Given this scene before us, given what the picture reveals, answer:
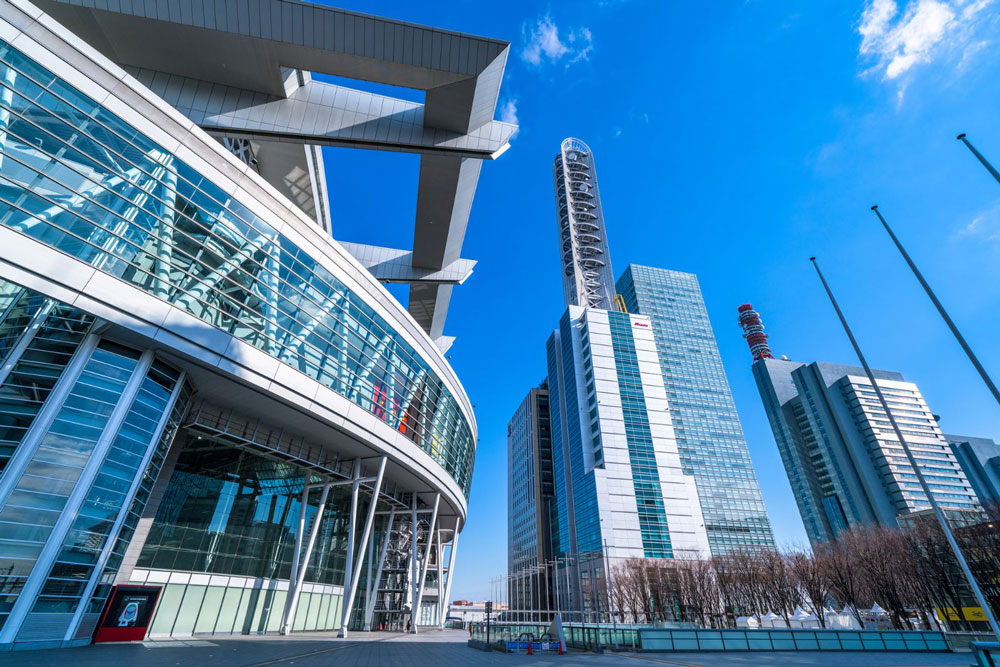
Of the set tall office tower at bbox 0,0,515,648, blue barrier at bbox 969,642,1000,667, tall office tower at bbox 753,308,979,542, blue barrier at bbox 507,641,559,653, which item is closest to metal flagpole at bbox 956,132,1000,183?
blue barrier at bbox 969,642,1000,667

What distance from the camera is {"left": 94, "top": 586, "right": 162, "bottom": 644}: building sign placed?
17.0m

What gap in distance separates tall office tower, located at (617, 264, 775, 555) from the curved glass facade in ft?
238

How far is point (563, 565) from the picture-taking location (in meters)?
84.6

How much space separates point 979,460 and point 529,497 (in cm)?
17844

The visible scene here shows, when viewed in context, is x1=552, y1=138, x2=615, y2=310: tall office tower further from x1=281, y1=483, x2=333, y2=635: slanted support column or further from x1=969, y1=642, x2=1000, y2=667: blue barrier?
x1=969, y1=642, x2=1000, y2=667: blue barrier

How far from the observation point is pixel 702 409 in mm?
92000

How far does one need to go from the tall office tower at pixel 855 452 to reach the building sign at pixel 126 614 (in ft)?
418

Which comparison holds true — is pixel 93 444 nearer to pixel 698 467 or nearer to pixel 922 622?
pixel 922 622

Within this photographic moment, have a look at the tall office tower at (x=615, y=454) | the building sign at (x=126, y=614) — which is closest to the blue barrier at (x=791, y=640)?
the building sign at (x=126, y=614)

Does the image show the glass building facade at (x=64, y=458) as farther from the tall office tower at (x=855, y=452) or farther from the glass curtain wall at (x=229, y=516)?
the tall office tower at (x=855, y=452)

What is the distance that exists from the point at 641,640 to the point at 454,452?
20.6 m

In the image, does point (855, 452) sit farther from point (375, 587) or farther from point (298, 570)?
point (298, 570)

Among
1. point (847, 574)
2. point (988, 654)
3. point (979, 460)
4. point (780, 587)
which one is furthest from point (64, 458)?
point (979, 460)

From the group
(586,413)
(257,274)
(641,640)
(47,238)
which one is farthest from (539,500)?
(47,238)
